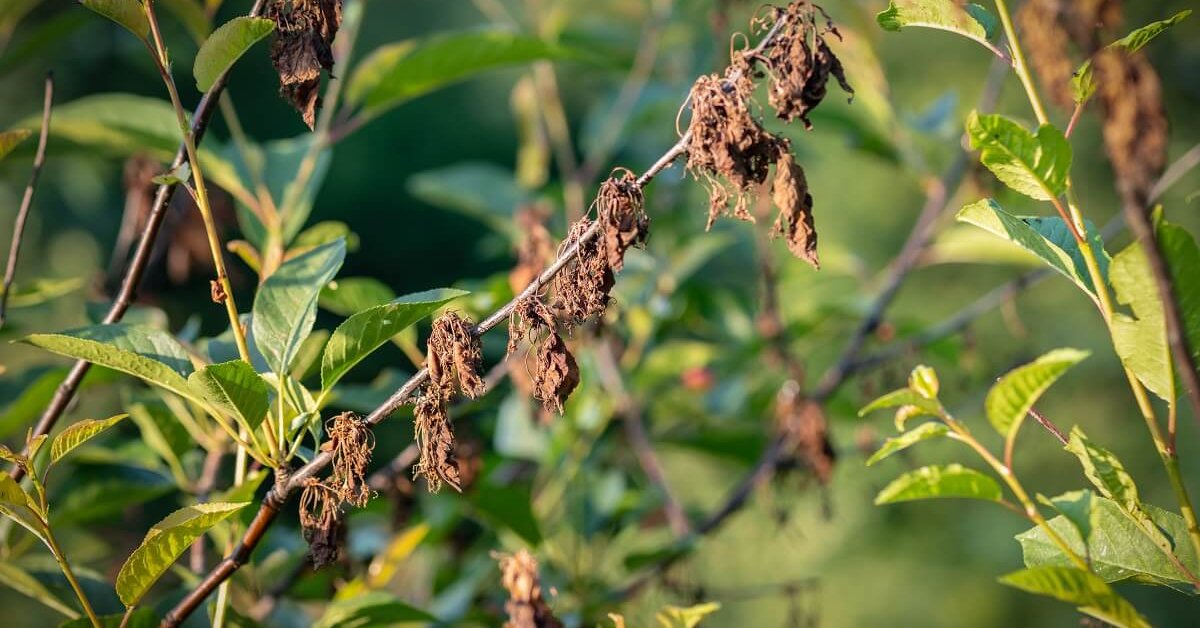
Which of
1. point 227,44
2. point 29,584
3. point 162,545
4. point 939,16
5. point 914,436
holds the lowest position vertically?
point 29,584

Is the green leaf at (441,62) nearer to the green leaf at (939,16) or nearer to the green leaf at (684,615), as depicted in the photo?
the green leaf at (939,16)

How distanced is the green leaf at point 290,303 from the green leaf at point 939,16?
39 cm

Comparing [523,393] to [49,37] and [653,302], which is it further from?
[49,37]

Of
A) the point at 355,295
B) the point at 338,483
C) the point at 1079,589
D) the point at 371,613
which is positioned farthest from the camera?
the point at 355,295

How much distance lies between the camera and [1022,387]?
53 cm

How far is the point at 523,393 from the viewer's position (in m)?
1.20

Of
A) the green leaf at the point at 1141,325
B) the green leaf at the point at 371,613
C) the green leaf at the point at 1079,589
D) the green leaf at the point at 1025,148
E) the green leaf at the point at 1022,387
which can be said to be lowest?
the green leaf at the point at 371,613

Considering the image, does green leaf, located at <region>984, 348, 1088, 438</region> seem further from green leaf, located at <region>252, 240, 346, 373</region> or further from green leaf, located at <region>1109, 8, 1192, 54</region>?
green leaf, located at <region>252, 240, 346, 373</region>

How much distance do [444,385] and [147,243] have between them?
0.83ft

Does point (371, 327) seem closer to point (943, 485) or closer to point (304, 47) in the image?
point (304, 47)

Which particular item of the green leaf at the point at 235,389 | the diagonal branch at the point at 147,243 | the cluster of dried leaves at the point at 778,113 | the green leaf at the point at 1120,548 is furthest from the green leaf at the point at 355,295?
the green leaf at the point at 1120,548

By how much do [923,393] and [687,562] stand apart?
744mm

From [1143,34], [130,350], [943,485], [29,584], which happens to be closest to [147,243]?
[130,350]

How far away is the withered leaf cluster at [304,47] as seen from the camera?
0.59 metres
